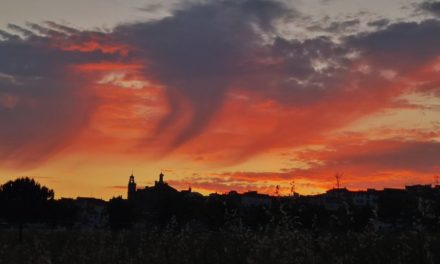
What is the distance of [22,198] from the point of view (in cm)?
5981

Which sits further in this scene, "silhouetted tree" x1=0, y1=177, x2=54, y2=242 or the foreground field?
"silhouetted tree" x1=0, y1=177, x2=54, y2=242

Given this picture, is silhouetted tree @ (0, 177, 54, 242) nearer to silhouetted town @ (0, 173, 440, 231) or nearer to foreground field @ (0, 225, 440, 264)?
silhouetted town @ (0, 173, 440, 231)

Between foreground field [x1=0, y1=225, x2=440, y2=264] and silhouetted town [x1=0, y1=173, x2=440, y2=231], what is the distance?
0.23m

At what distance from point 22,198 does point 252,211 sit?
102 feet

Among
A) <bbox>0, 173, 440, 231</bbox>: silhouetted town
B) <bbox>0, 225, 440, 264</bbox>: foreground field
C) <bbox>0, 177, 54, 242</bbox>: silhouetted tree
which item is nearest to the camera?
<bbox>0, 225, 440, 264</bbox>: foreground field

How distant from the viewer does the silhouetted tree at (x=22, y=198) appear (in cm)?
5859

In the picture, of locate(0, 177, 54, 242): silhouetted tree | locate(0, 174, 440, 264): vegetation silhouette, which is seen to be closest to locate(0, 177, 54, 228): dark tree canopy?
locate(0, 177, 54, 242): silhouetted tree

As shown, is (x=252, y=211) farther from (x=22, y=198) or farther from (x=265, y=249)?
(x=265, y=249)

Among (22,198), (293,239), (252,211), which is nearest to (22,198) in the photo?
(22,198)

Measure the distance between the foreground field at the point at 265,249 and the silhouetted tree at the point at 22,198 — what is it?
1850 inches

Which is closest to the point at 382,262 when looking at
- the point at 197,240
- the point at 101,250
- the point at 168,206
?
the point at 197,240

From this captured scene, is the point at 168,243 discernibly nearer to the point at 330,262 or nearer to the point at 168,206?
the point at 330,262

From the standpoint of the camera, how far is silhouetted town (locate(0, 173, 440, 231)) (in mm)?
7586

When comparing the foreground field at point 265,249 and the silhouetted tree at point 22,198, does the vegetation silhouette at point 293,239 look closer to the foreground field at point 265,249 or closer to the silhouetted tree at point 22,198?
the foreground field at point 265,249
